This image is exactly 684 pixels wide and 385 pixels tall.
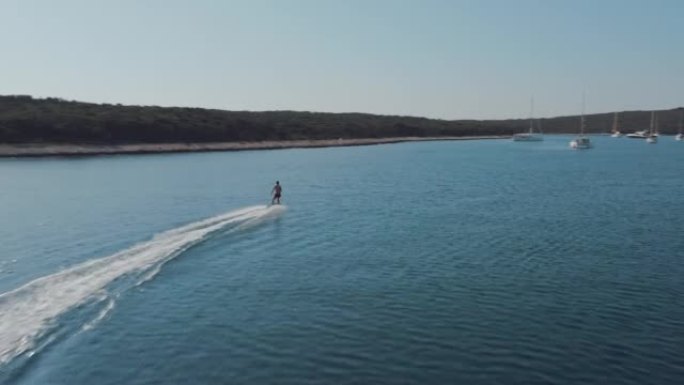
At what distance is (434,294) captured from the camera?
24.9 metres

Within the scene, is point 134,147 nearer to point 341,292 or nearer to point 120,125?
point 120,125

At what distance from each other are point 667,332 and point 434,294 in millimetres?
7869

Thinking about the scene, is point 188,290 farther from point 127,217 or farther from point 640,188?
point 640,188

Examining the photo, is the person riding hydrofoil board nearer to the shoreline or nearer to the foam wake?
the foam wake

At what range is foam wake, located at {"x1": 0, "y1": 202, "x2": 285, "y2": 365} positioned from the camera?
19578mm

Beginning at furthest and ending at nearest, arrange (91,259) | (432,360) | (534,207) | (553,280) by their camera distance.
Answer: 1. (534,207)
2. (91,259)
3. (553,280)
4. (432,360)

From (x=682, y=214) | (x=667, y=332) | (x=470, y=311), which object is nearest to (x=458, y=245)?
(x=470, y=311)

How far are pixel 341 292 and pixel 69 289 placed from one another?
32.7 ft

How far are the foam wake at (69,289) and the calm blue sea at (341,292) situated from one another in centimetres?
11

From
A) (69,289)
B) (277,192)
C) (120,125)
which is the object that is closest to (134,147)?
(120,125)

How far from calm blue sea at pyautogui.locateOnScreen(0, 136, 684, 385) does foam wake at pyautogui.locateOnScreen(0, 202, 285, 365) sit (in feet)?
0.36

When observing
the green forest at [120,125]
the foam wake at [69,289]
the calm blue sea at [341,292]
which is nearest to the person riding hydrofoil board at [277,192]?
the calm blue sea at [341,292]

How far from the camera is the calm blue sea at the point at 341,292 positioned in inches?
706

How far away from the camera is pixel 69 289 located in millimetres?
24484
